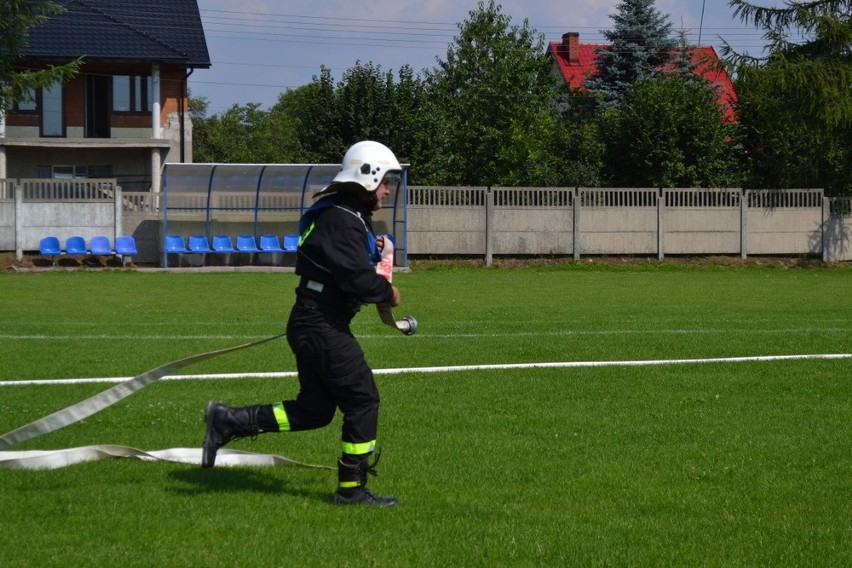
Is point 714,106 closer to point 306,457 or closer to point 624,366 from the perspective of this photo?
point 624,366

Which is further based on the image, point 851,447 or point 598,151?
point 598,151

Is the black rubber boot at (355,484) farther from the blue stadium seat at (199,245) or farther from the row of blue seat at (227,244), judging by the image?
the blue stadium seat at (199,245)

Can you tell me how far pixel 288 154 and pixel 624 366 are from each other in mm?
67447

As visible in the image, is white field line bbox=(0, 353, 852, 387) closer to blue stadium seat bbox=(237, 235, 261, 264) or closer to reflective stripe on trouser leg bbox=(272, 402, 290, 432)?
reflective stripe on trouser leg bbox=(272, 402, 290, 432)

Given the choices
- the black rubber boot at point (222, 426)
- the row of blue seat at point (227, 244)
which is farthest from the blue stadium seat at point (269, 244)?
the black rubber boot at point (222, 426)

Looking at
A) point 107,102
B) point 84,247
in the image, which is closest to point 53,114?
point 107,102

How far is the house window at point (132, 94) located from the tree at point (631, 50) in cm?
2173

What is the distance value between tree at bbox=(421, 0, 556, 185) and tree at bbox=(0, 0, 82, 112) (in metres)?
23.5

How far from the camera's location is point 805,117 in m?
38.8

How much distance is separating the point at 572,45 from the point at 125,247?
175 ft

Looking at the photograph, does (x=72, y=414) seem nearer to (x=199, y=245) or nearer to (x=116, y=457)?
(x=116, y=457)

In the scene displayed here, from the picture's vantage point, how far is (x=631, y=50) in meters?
55.7

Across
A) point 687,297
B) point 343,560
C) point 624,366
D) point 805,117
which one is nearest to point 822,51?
point 805,117

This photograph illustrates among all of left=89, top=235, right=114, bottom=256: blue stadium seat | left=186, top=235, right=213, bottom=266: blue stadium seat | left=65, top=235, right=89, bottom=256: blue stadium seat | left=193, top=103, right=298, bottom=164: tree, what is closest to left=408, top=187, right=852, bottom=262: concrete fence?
left=186, top=235, right=213, bottom=266: blue stadium seat
